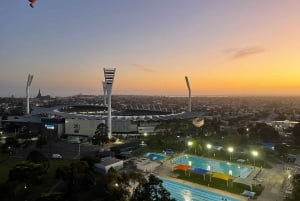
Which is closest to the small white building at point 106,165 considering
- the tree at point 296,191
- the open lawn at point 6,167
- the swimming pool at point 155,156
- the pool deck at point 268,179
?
the pool deck at point 268,179

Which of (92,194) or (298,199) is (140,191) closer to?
(92,194)

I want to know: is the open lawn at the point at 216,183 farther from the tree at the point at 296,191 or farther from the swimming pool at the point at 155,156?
the swimming pool at the point at 155,156

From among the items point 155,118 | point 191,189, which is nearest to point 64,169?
point 191,189

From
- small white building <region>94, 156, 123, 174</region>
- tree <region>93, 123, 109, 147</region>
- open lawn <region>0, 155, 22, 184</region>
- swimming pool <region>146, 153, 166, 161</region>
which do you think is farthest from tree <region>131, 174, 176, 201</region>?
tree <region>93, 123, 109, 147</region>

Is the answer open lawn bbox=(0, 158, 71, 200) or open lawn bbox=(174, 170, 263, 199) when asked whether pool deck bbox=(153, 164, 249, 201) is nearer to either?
open lawn bbox=(174, 170, 263, 199)

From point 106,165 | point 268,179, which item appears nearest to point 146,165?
point 106,165

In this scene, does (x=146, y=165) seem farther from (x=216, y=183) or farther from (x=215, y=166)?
(x=215, y=166)
